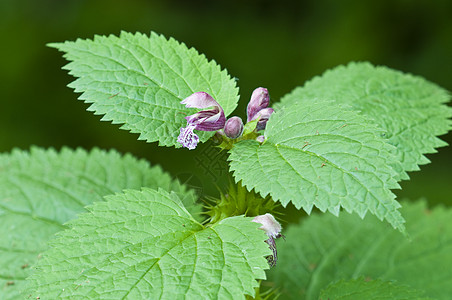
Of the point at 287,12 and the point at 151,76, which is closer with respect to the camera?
the point at 151,76

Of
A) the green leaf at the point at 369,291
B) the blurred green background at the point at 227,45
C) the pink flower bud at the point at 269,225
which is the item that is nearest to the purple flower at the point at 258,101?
the pink flower bud at the point at 269,225

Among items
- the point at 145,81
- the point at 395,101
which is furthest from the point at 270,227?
the point at 395,101

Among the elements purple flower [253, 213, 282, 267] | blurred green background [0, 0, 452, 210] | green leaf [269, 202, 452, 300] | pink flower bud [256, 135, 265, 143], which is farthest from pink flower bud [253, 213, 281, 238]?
blurred green background [0, 0, 452, 210]

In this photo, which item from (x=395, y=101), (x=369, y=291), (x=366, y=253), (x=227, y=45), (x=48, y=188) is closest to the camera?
(x=369, y=291)

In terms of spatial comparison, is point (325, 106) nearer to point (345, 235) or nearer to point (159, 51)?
point (159, 51)

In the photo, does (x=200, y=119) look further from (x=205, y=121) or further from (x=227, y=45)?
(x=227, y=45)

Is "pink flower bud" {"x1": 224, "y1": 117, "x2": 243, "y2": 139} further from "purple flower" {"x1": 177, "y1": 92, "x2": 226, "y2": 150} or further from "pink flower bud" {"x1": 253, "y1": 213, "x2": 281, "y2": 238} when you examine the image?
"pink flower bud" {"x1": 253, "y1": 213, "x2": 281, "y2": 238}

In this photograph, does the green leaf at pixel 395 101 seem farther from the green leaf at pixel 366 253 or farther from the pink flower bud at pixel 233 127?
the green leaf at pixel 366 253

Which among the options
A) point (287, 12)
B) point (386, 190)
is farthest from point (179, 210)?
point (287, 12)
